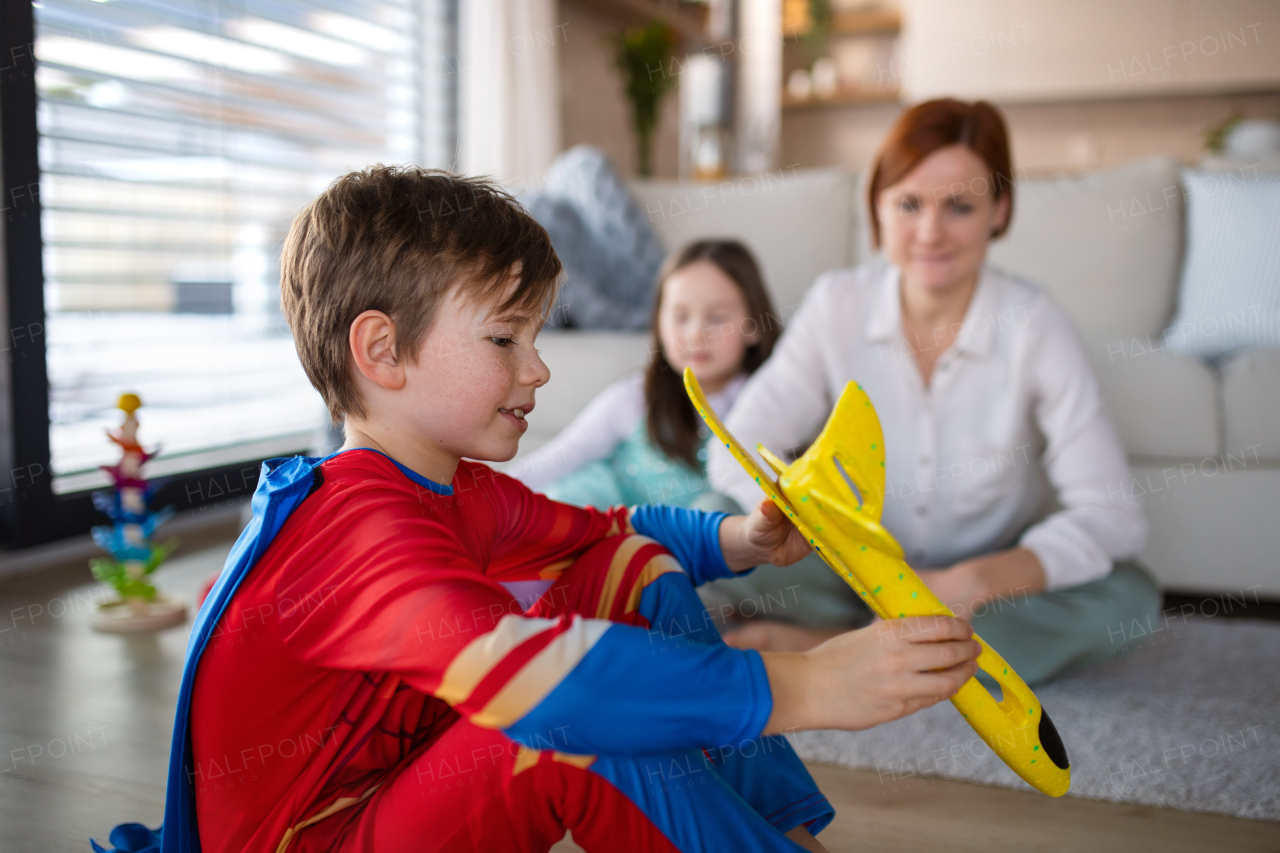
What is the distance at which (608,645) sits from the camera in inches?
20.6

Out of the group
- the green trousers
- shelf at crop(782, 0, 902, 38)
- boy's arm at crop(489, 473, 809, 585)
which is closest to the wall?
shelf at crop(782, 0, 902, 38)

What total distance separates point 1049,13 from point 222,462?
3.71m

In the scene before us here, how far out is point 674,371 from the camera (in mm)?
1705

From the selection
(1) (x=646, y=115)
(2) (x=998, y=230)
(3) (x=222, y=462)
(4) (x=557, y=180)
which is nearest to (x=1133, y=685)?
(2) (x=998, y=230)

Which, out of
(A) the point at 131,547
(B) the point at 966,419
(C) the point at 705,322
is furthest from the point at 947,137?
(A) the point at 131,547

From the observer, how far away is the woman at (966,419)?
49.1 inches

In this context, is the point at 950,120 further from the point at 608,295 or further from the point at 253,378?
the point at 253,378

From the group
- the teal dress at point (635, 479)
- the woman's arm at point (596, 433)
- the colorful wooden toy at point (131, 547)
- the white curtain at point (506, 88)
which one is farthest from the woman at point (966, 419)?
the white curtain at point (506, 88)

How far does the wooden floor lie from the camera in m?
0.90

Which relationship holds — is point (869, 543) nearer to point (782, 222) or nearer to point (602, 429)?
point (602, 429)

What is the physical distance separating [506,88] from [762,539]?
2.57 meters

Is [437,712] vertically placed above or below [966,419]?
Answer: below

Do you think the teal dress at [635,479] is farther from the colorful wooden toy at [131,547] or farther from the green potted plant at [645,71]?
the green potted plant at [645,71]

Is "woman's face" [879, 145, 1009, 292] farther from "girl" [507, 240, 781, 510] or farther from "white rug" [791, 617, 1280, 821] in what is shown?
"white rug" [791, 617, 1280, 821]
